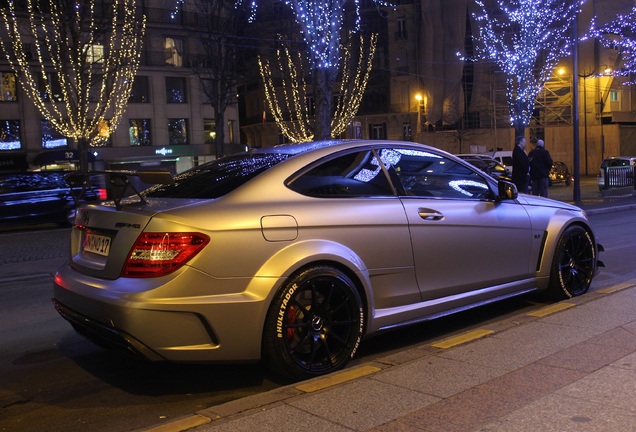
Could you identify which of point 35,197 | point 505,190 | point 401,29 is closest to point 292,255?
point 505,190

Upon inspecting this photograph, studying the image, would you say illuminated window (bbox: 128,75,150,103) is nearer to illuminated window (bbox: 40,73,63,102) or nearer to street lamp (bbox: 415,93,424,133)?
illuminated window (bbox: 40,73,63,102)

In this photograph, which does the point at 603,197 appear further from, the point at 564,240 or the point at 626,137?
the point at 626,137

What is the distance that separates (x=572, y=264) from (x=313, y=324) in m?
3.29

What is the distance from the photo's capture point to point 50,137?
38.6m

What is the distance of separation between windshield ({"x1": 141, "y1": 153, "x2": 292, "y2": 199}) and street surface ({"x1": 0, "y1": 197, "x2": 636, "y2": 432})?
4.43ft

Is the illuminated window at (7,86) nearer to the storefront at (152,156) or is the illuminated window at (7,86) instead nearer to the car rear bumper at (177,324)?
the storefront at (152,156)

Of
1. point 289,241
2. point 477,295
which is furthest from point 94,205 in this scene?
point 477,295

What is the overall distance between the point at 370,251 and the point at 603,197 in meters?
21.9

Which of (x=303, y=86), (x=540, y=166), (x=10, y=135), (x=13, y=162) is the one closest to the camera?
(x=540, y=166)

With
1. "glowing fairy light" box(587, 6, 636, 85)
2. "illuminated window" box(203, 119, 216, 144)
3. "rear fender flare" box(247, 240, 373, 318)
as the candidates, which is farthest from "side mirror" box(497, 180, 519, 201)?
"illuminated window" box(203, 119, 216, 144)

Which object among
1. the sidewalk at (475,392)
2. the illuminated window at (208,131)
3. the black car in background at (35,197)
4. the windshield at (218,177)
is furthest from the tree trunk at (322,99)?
the illuminated window at (208,131)

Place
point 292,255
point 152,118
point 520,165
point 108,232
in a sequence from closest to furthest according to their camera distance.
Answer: point 292,255, point 108,232, point 520,165, point 152,118

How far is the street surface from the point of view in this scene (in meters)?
3.80

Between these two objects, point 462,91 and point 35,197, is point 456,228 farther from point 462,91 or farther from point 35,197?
point 462,91
